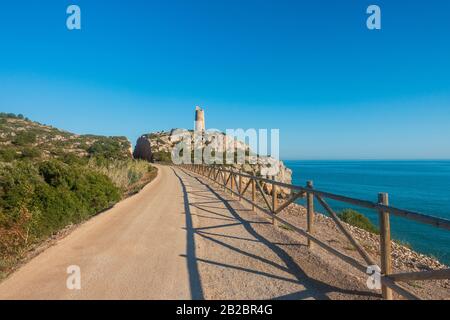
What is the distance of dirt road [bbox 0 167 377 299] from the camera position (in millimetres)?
4035

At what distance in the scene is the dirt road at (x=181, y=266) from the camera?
4.04 metres

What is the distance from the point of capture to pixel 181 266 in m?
4.98

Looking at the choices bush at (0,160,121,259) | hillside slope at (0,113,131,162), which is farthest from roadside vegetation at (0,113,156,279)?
hillside slope at (0,113,131,162)

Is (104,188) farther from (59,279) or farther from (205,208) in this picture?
(59,279)

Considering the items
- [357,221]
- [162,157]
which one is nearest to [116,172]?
[357,221]

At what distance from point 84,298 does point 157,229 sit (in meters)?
3.76

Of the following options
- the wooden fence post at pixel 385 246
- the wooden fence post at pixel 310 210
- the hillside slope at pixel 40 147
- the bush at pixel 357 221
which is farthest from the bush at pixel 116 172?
the wooden fence post at pixel 385 246

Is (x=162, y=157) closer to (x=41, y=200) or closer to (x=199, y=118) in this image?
(x=199, y=118)

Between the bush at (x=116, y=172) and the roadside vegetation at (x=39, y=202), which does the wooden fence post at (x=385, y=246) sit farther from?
the bush at (x=116, y=172)

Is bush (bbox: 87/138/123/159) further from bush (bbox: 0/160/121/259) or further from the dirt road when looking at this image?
the dirt road

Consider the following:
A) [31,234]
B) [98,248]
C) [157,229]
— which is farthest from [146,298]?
[31,234]

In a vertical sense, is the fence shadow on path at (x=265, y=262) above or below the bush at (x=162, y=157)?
below

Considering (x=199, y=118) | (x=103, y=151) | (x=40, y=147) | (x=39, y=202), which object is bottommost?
(x=39, y=202)

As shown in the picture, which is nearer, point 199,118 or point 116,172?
point 116,172
